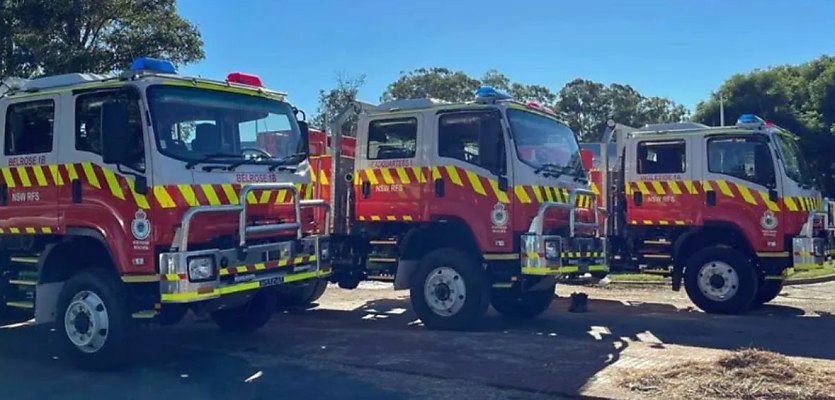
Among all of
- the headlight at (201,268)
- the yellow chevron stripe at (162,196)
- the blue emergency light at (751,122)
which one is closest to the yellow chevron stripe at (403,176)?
the headlight at (201,268)

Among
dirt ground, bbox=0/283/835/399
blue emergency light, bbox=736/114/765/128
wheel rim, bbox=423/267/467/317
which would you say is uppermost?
blue emergency light, bbox=736/114/765/128

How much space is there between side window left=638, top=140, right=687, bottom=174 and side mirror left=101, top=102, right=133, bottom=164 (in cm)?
768

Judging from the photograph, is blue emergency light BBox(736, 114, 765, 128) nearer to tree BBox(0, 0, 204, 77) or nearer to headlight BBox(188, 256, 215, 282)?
headlight BBox(188, 256, 215, 282)

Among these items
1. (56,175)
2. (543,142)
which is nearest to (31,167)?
(56,175)

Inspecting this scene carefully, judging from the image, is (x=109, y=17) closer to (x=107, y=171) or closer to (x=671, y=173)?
(x=107, y=171)

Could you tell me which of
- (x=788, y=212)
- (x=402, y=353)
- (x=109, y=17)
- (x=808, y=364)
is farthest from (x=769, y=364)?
(x=109, y=17)

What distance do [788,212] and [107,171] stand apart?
8602 mm

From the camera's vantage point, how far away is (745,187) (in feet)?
36.2

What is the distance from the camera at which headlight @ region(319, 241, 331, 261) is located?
833 cm

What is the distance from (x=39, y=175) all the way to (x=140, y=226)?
4.82 ft

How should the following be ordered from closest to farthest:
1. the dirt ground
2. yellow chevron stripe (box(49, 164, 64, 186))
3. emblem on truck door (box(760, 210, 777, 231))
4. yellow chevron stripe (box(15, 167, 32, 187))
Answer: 1. the dirt ground
2. yellow chevron stripe (box(49, 164, 64, 186))
3. yellow chevron stripe (box(15, 167, 32, 187))
4. emblem on truck door (box(760, 210, 777, 231))

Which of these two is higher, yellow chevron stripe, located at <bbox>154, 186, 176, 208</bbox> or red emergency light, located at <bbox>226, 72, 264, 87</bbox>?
red emergency light, located at <bbox>226, 72, 264, 87</bbox>

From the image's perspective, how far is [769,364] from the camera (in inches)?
266

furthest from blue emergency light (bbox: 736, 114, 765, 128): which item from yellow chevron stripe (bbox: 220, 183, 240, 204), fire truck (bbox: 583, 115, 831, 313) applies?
yellow chevron stripe (bbox: 220, 183, 240, 204)
